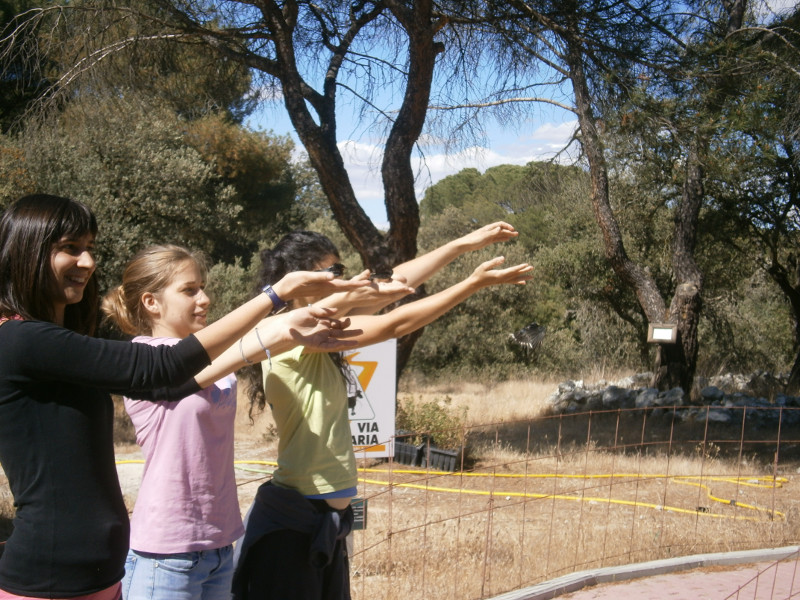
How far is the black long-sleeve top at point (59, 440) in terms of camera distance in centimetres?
166

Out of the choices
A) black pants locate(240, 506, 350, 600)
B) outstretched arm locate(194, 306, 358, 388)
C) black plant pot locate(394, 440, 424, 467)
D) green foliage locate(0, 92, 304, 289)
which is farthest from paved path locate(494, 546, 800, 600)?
green foliage locate(0, 92, 304, 289)

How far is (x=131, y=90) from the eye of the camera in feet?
31.6

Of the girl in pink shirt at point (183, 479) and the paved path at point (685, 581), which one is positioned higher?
the girl in pink shirt at point (183, 479)

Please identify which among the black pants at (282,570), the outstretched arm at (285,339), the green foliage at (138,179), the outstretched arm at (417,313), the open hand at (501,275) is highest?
the green foliage at (138,179)

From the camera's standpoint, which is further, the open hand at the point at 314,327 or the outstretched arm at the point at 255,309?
the open hand at the point at 314,327

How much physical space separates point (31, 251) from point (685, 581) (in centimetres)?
424

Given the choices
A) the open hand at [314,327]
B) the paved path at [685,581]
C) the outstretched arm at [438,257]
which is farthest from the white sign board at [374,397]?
the open hand at [314,327]

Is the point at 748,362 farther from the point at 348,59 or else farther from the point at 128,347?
the point at 128,347

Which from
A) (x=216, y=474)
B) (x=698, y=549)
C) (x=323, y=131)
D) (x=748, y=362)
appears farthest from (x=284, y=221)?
(x=216, y=474)

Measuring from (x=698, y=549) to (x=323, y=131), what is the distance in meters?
6.15

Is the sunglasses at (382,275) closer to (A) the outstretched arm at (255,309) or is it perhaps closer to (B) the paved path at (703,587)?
(A) the outstretched arm at (255,309)

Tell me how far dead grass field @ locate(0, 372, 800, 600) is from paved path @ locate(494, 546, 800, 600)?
17cm

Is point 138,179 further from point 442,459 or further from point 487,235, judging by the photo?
point 487,235

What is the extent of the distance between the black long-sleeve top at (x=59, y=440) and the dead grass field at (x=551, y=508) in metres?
1.39
